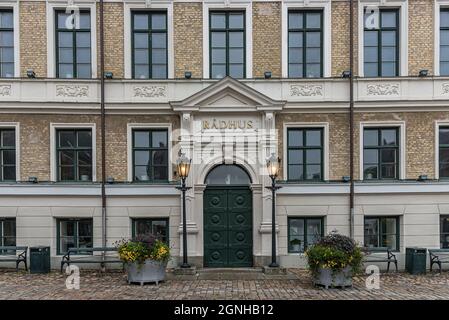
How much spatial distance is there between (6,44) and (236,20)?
8186 mm

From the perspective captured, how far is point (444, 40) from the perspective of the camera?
44.0 ft

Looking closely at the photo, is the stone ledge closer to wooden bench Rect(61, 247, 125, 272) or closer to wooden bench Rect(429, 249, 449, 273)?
wooden bench Rect(61, 247, 125, 272)

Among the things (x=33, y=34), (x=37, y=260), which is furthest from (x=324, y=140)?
(x=33, y=34)

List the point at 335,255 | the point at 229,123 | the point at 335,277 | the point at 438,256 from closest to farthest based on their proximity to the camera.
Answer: the point at 335,255 < the point at 335,277 < the point at 438,256 < the point at 229,123

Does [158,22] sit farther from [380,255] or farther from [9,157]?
[380,255]

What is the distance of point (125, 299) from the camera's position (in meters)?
9.31

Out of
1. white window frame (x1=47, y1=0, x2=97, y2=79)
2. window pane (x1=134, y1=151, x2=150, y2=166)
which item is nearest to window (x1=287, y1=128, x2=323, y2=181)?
window pane (x1=134, y1=151, x2=150, y2=166)

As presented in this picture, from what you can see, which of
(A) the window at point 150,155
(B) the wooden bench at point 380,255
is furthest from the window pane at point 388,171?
(A) the window at point 150,155

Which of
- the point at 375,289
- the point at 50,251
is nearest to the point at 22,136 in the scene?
the point at 50,251

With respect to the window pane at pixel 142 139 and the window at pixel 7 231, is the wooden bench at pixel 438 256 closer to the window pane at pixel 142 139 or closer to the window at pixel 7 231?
the window pane at pixel 142 139

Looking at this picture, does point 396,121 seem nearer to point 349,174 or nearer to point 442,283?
point 349,174

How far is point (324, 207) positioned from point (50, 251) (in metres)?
9.56

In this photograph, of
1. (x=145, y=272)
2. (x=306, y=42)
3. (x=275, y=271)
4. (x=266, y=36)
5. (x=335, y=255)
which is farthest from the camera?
(x=306, y=42)

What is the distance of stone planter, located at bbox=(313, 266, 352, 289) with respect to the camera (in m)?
10.3
